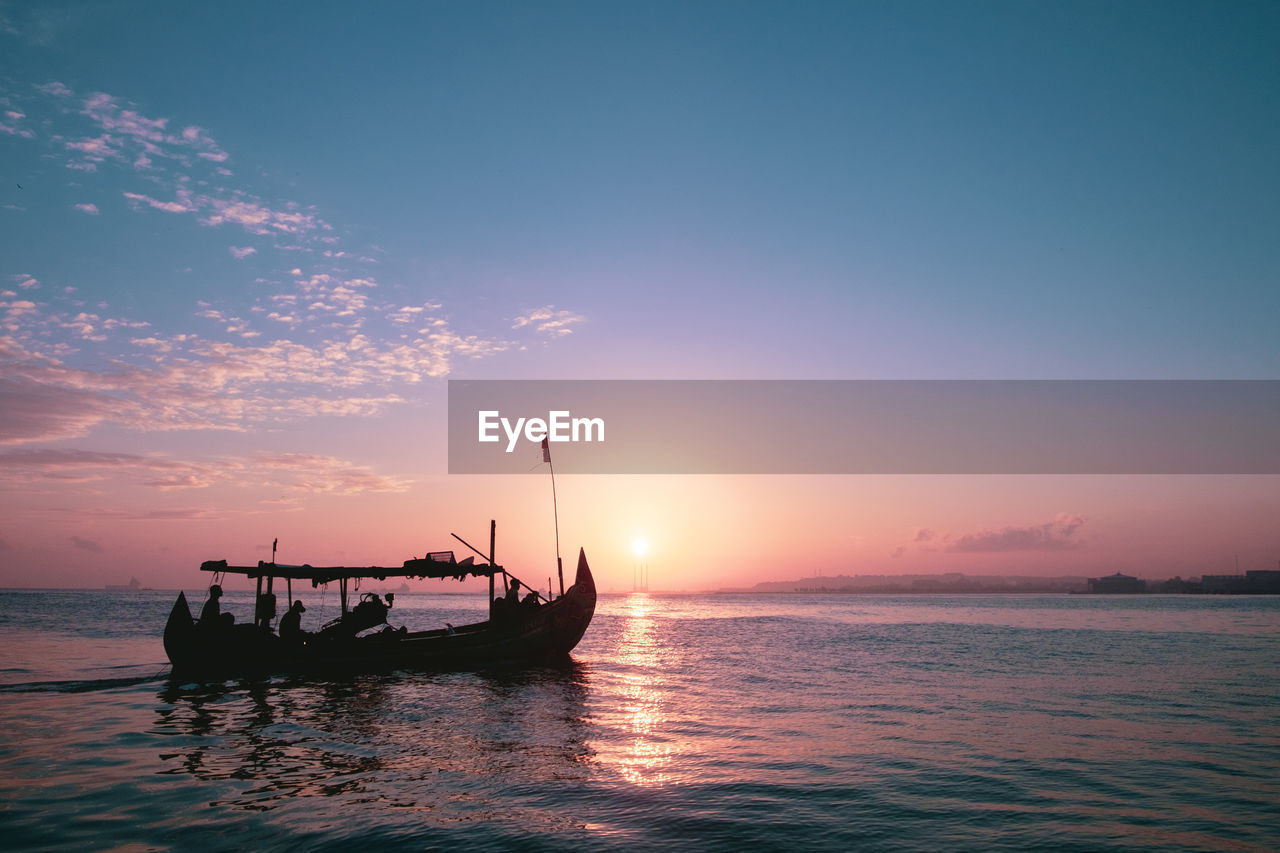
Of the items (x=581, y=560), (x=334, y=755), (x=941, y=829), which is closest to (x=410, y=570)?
(x=581, y=560)

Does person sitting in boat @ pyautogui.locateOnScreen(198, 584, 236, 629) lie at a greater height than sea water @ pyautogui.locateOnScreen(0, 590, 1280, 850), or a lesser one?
greater

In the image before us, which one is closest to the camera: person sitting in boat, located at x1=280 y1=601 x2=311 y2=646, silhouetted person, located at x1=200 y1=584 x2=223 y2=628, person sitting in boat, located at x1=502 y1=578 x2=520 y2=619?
silhouetted person, located at x1=200 y1=584 x2=223 y2=628

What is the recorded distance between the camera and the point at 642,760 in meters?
18.6

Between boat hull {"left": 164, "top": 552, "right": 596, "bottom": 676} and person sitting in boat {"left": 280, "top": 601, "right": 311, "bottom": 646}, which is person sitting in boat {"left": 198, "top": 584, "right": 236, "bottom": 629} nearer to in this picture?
boat hull {"left": 164, "top": 552, "right": 596, "bottom": 676}

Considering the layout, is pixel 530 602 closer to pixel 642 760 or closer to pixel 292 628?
pixel 292 628

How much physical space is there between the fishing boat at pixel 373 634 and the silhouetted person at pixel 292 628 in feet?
0.23

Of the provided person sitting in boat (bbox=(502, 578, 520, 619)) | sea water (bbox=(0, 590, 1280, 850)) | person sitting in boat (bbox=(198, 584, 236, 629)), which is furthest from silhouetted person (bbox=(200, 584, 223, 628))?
person sitting in boat (bbox=(502, 578, 520, 619))

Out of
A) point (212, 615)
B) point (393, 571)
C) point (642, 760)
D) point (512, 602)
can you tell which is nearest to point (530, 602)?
point (512, 602)

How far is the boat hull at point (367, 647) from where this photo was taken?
31875 mm

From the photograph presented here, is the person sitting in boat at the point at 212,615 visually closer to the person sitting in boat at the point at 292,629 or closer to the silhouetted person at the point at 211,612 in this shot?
the silhouetted person at the point at 211,612

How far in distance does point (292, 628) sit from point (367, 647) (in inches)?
134

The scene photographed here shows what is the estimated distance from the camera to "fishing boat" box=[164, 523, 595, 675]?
32.0m

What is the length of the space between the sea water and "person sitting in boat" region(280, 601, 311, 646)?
1.92 m

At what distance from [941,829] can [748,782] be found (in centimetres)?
441
